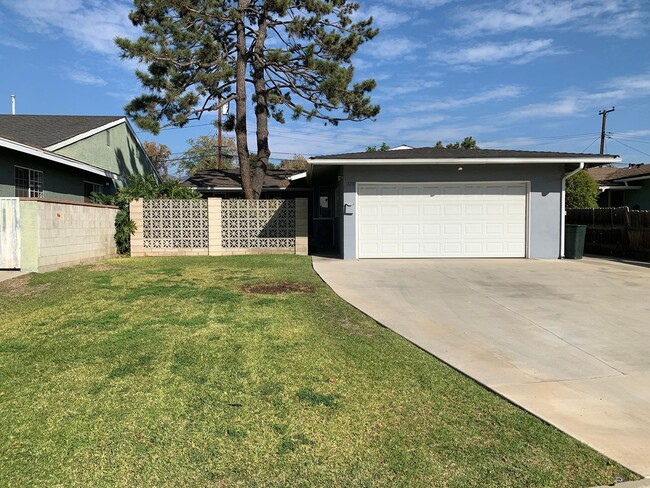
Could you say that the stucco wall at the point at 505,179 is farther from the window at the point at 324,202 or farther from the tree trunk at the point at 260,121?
the window at the point at 324,202

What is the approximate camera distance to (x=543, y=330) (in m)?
6.17

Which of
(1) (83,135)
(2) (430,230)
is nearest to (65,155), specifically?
(1) (83,135)

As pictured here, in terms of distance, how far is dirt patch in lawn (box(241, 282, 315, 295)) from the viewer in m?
8.41

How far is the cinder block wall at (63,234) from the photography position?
33.0ft

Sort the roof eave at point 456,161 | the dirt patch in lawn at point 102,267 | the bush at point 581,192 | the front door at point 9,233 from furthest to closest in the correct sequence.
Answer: the bush at point 581,192 → the roof eave at point 456,161 → the dirt patch in lawn at point 102,267 → the front door at point 9,233

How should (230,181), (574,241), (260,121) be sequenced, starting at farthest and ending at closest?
(230,181) → (260,121) → (574,241)

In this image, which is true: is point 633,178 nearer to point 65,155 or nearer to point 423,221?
point 423,221

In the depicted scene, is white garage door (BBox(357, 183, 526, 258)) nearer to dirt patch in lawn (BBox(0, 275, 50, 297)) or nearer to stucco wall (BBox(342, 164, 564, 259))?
stucco wall (BBox(342, 164, 564, 259))

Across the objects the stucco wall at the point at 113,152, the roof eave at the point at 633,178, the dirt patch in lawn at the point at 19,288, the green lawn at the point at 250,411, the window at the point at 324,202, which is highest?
the stucco wall at the point at 113,152

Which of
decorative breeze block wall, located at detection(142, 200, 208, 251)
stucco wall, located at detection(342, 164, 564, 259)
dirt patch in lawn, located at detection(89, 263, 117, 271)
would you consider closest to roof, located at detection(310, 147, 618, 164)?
stucco wall, located at detection(342, 164, 564, 259)

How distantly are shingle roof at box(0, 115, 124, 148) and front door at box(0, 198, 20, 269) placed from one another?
3.93m

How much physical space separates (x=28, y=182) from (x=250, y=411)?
13255mm

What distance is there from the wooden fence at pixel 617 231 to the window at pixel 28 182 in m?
18.2

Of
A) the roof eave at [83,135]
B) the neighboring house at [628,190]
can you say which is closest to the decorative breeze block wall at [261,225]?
the roof eave at [83,135]
